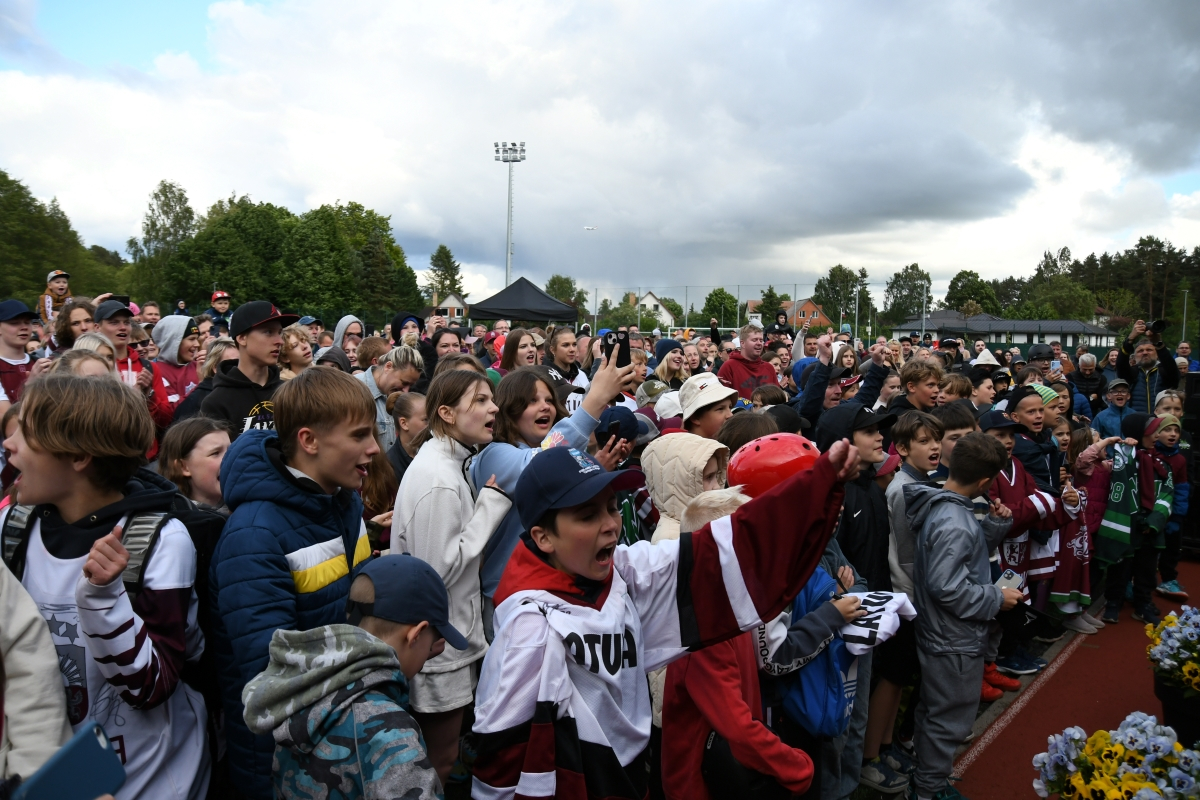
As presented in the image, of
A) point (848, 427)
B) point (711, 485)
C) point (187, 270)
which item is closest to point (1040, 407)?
point (848, 427)

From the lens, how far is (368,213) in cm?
8194

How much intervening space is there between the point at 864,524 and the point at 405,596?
282 cm

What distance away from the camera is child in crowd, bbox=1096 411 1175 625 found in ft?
21.7

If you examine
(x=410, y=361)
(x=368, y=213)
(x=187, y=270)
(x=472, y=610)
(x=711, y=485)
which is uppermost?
(x=368, y=213)

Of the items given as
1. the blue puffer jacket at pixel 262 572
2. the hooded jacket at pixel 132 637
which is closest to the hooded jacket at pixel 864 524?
the blue puffer jacket at pixel 262 572

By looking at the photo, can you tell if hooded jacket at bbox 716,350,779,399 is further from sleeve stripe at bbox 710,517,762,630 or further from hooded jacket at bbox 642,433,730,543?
sleeve stripe at bbox 710,517,762,630

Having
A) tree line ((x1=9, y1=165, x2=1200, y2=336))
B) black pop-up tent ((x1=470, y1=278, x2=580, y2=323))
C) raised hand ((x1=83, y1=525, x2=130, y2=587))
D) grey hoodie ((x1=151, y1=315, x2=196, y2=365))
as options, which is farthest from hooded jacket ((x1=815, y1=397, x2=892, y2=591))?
tree line ((x1=9, y1=165, x2=1200, y2=336))

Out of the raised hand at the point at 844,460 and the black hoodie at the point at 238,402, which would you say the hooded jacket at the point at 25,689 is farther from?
the black hoodie at the point at 238,402

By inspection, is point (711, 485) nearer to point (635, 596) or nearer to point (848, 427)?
point (635, 596)

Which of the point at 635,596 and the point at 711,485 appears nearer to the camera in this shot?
the point at 635,596

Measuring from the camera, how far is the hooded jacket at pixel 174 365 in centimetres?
596

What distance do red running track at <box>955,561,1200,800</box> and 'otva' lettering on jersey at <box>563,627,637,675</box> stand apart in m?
3.09

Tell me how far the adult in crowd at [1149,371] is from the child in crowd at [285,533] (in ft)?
36.2

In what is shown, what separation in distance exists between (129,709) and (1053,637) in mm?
7045
